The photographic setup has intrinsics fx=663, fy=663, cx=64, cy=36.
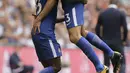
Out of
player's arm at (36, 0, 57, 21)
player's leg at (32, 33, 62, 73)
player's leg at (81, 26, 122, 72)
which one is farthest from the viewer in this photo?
player's leg at (81, 26, 122, 72)

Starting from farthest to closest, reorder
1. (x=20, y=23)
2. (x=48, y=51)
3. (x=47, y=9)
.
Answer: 1. (x=20, y=23)
2. (x=48, y=51)
3. (x=47, y=9)

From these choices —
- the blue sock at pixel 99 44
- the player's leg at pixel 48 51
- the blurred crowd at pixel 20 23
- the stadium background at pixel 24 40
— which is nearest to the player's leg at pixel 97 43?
the blue sock at pixel 99 44

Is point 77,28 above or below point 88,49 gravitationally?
above

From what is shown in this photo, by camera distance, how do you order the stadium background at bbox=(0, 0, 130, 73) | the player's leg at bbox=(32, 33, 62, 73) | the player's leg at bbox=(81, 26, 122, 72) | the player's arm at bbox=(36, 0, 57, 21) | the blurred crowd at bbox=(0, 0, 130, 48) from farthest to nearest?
the blurred crowd at bbox=(0, 0, 130, 48)
the stadium background at bbox=(0, 0, 130, 73)
the player's leg at bbox=(81, 26, 122, 72)
the player's leg at bbox=(32, 33, 62, 73)
the player's arm at bbox=(36, 0, 57, 21)

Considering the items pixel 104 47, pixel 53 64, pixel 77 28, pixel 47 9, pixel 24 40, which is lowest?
pixel 24 40

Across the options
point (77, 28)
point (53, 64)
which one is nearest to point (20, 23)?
point (53, 64)

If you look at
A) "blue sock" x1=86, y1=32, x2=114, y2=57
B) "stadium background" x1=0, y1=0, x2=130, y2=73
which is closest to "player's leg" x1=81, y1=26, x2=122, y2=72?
"blue sock" x1=86, y1=32, x2=114, y2=57

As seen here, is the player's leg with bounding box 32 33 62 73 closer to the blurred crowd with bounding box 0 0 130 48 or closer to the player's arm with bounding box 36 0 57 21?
the player's arm with bounding box 36 0 57 21

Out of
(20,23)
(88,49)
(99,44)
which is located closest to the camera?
(88,49)

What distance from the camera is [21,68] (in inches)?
676

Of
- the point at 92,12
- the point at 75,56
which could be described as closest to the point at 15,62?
the point at 75,56

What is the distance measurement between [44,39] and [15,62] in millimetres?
6584

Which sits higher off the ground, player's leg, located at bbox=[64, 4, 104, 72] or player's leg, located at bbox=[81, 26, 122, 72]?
player's leg, located at bbox=[64, 4, 104, 72]

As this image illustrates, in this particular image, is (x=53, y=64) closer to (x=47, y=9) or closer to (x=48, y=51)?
(x=48, y=51)
